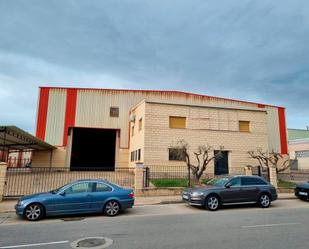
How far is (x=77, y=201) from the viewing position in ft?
34.2

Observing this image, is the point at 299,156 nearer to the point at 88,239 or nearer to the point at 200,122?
the point at 200,122

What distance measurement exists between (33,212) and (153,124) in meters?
15.3

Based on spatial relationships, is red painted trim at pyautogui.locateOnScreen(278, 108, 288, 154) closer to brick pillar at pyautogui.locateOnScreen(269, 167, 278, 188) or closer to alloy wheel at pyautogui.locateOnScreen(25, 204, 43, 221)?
brick pillar at pyautogui.locateOnScreen(269, 167, 278, 188)

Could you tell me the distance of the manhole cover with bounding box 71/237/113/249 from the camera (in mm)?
6398

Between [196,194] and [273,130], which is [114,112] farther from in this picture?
[196,194]

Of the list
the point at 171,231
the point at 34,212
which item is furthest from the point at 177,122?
the point at 171,231

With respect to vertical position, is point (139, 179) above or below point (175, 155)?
below

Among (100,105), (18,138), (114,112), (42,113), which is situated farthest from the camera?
(114,112)

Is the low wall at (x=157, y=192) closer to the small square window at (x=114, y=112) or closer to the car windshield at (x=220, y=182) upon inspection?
the car windshield at (x=220, y=182)

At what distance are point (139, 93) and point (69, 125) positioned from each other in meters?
8.48

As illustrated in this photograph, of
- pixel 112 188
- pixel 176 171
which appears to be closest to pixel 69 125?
pixel 176 171

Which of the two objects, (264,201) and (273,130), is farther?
(273,130)

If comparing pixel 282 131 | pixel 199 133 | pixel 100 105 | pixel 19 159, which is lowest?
pixel 19 159

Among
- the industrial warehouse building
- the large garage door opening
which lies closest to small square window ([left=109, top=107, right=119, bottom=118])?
the industrial warehouse building
